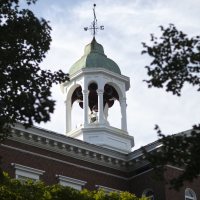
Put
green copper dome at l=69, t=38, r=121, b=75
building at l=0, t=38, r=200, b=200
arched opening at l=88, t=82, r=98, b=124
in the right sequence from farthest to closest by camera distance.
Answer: arched opening at l=88, t=82, r=98, b=124 → green copper dome at l=69, t=38, r=121, b=75 → building at l=0, t=38, r=200, b=200

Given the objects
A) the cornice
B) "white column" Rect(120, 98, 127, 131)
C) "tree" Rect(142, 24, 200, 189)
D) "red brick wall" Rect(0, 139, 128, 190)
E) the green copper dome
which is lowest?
"tree" Rect(142, 24, 200, 189)

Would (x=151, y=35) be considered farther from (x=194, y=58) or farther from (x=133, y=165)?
(x=133, y=165)

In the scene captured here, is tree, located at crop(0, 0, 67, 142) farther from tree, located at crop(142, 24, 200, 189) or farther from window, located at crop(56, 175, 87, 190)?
window, located at crop(56, 175, 87, 190)

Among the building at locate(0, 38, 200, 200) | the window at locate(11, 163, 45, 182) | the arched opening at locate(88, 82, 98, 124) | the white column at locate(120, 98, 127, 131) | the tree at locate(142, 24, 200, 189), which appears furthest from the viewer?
the arched opening at locate(88, 82, 98, 124)

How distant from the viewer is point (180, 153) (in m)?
18.7

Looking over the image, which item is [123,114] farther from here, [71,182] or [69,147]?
[71,182]

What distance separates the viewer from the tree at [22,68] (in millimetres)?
19938

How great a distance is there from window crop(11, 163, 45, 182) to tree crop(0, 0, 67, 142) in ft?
43.5

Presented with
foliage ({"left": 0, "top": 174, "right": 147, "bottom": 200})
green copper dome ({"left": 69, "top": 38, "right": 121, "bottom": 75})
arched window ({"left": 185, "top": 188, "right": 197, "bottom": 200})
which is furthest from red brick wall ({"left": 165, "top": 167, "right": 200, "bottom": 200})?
green copper dome ({"left": 69, "top": 38, "right": 121, "bottom": 75})

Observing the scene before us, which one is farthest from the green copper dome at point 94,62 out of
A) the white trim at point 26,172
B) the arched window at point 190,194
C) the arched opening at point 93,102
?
the white trim at point 26,172

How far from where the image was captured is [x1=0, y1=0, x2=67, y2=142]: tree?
1994cm

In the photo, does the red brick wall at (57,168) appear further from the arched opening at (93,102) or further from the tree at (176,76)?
the tree at (176,76)

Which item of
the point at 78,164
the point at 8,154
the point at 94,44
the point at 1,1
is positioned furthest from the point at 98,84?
the point at 1,1

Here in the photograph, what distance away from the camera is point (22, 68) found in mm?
20219
